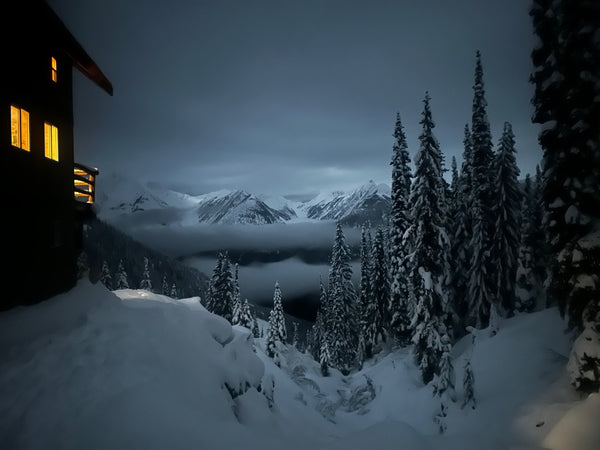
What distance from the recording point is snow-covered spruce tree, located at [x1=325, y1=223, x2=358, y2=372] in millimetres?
46281

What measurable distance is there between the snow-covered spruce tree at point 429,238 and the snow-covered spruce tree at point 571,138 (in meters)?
8.74

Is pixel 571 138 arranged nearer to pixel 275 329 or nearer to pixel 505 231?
pixel 505 231

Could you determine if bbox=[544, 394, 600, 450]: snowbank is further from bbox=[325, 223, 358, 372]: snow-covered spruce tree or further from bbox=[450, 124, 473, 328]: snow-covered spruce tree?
bbox=[325, 223, 358, 372]: snow-covered spruce tree

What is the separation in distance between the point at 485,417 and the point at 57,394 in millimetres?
15232

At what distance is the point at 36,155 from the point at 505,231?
31.1 meters

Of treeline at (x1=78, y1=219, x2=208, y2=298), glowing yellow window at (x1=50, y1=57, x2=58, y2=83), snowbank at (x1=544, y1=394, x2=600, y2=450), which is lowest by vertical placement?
treeline at (x1=78, y1=219, x2=208, y2=298)

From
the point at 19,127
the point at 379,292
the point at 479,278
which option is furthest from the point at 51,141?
the point at 379,292

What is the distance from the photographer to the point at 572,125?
33.6 ft

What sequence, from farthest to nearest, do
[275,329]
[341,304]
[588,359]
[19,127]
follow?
Result: 1. [341,304]
2. [275,329]
3. [19,127]
4. [588,359]

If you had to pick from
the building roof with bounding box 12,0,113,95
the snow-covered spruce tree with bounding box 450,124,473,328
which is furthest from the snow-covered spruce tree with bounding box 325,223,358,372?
the building roof with bounding box 12,0,113,95

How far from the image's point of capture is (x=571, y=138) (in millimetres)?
10359

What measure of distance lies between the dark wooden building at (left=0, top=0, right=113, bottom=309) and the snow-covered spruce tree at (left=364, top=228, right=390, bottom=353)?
1214 inches

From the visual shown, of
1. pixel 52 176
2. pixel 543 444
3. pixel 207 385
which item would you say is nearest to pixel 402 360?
pixel 543 444

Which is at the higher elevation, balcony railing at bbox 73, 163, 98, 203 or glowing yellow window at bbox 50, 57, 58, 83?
glowing yellow window at bbox 50, 57, 58, 83
